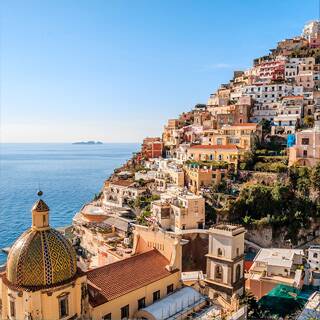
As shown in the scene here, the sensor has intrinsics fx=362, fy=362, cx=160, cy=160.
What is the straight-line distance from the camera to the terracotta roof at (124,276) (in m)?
17.2

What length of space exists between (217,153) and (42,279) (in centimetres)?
4228

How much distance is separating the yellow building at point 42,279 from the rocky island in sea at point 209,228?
48mm

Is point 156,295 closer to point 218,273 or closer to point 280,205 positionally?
point 218,273

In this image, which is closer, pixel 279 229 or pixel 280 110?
pixel 279 229

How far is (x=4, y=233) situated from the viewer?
55625 mm

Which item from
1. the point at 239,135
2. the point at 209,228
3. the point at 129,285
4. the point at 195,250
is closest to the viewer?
the point at 129,285

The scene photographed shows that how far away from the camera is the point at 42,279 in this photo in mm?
14930

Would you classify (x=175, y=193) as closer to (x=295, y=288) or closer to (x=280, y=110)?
(x=295, y=288)

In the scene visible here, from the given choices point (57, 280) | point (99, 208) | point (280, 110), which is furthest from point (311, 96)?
point (57, 280)

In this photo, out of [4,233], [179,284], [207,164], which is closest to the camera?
[179,284]

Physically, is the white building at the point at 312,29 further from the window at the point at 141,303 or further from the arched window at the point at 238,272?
the window at the point at 141,303

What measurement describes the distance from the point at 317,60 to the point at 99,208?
5771cm

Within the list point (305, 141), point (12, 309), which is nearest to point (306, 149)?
point (305, 141)

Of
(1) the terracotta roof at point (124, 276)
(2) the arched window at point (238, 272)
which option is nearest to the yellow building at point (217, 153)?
(2) the arched window at point (238, 272)
